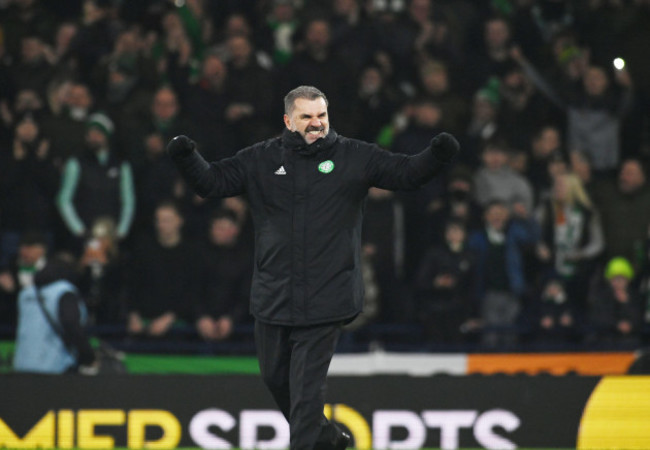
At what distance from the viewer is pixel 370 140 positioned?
14727 millimetres

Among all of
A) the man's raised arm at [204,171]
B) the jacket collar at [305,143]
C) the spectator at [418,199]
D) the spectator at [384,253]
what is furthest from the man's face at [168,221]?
the jacket collar at [305,143]

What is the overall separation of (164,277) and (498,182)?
3599 millimetres

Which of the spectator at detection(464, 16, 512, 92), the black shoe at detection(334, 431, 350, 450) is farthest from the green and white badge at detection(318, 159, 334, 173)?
the spectator at detection(464, 16, 512, 92)

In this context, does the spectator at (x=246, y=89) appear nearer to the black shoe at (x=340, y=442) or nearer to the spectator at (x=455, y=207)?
the spectator at (x=455, y=207)

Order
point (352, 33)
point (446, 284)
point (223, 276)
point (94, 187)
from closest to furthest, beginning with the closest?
1. point (223, 276)
2. point (446, 284)
3. point (94, 187)
4. point (352, 33)

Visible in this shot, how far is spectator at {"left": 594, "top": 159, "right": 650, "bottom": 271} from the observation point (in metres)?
14.3

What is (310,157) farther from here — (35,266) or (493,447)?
(35,266)

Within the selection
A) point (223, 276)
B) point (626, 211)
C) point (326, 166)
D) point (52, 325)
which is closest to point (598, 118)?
point (626, 211)

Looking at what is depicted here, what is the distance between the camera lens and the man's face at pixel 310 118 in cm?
746

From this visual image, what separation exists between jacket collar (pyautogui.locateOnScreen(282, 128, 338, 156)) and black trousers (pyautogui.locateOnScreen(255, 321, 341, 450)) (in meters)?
0.96

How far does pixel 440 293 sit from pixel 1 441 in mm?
4774

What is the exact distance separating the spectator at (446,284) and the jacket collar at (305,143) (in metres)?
6.15

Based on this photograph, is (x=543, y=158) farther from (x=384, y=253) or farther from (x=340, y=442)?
(x=340, y=442)

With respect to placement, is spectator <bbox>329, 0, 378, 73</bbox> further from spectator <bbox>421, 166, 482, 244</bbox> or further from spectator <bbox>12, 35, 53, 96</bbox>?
spectator <bbox>12, 35, 53, 96</bbox>
